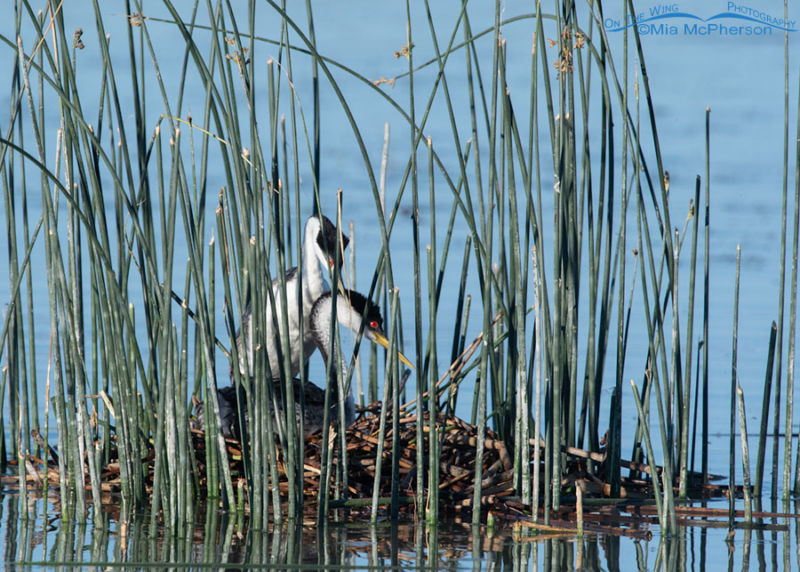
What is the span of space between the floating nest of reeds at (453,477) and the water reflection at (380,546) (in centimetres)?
13

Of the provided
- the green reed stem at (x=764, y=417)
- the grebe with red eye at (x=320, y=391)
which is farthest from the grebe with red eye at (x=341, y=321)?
the green reed stem at (x=764, y=417)

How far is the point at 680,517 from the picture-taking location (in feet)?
11.7

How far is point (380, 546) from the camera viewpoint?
318 centimetres

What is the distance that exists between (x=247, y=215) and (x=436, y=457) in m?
0.87

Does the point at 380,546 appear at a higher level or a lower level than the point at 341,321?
lower

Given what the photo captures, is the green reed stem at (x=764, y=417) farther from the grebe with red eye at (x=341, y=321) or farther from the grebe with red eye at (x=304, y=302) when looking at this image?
the grebe with red eye at (x=304, y=302)

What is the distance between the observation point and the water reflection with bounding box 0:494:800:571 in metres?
3.01

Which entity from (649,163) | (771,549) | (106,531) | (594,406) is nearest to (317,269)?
(594,406)

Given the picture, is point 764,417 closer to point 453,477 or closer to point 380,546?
point 453,477

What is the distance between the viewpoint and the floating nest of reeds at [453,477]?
354cm

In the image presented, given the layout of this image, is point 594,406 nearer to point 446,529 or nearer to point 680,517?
point 680,517

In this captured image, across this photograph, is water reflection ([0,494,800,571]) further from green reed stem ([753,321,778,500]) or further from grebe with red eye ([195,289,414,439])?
grebe with red eye ([195,289,414,439])

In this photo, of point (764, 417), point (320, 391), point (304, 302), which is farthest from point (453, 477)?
point (304, 302)

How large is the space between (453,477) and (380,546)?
681 millimetres
